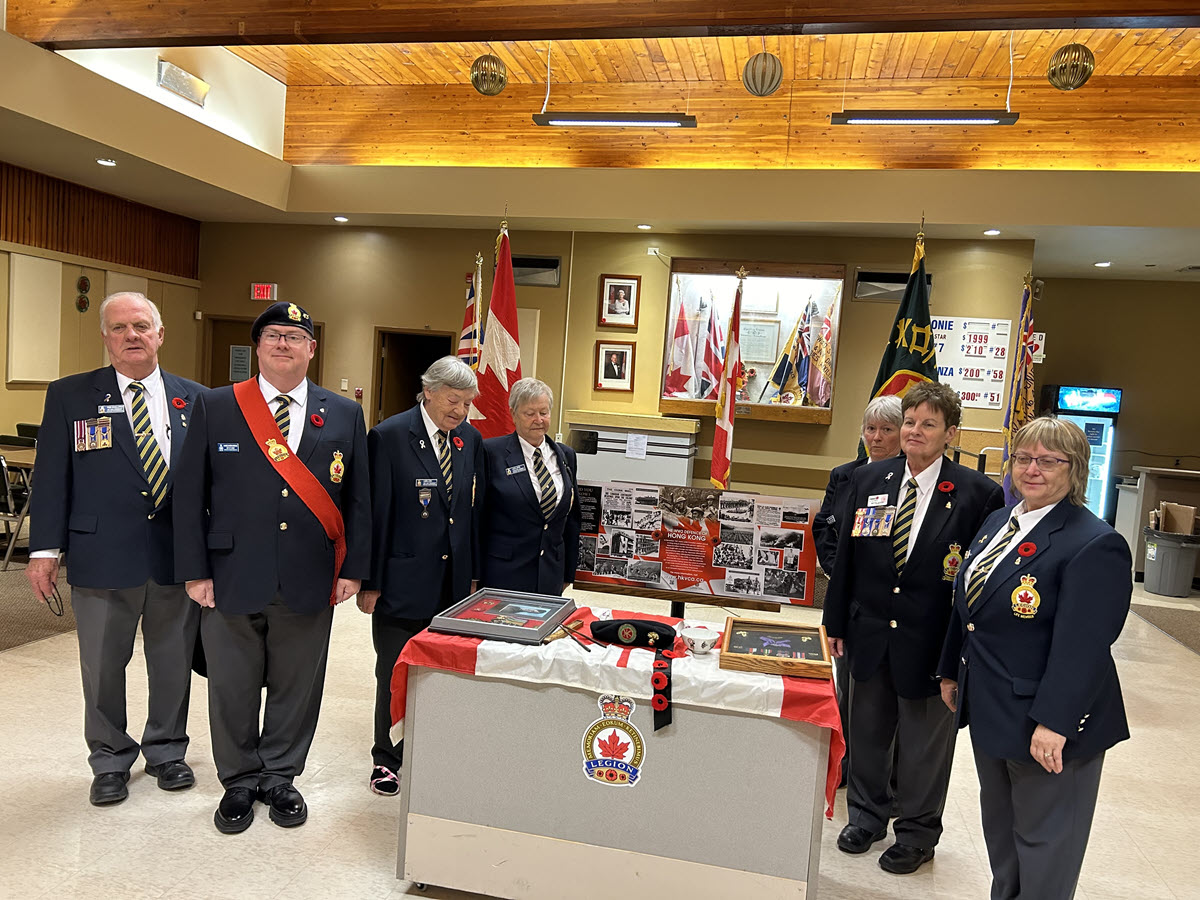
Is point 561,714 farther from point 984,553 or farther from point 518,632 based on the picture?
point 984,553

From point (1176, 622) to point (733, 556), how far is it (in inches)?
→ 230

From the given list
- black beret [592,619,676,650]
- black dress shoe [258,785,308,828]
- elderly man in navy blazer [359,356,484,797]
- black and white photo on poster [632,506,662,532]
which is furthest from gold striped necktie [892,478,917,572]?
black dress shoe [258,785,308,828]

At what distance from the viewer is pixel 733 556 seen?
3928mm

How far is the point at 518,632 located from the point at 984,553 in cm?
138

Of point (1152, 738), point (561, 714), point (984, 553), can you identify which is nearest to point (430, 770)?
point (561, 714)

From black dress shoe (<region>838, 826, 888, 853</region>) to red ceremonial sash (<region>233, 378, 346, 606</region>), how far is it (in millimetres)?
2183

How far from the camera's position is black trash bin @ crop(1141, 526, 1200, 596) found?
28.4ft

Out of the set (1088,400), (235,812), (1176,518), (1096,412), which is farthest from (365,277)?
(1096,412)

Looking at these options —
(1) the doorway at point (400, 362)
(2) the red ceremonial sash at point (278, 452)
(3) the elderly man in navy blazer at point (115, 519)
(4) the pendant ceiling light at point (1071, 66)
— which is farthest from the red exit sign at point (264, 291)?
(4) the pendant ceiling light at point (1071, 66)

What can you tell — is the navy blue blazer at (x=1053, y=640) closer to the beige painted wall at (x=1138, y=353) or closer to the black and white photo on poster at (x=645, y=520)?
the black and white photo on poster at (x=645, y=520)

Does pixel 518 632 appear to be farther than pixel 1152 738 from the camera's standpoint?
No

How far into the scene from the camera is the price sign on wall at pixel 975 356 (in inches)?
323

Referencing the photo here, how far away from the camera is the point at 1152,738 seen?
460 cm

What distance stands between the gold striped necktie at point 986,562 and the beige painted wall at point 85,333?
8206 millimetres
